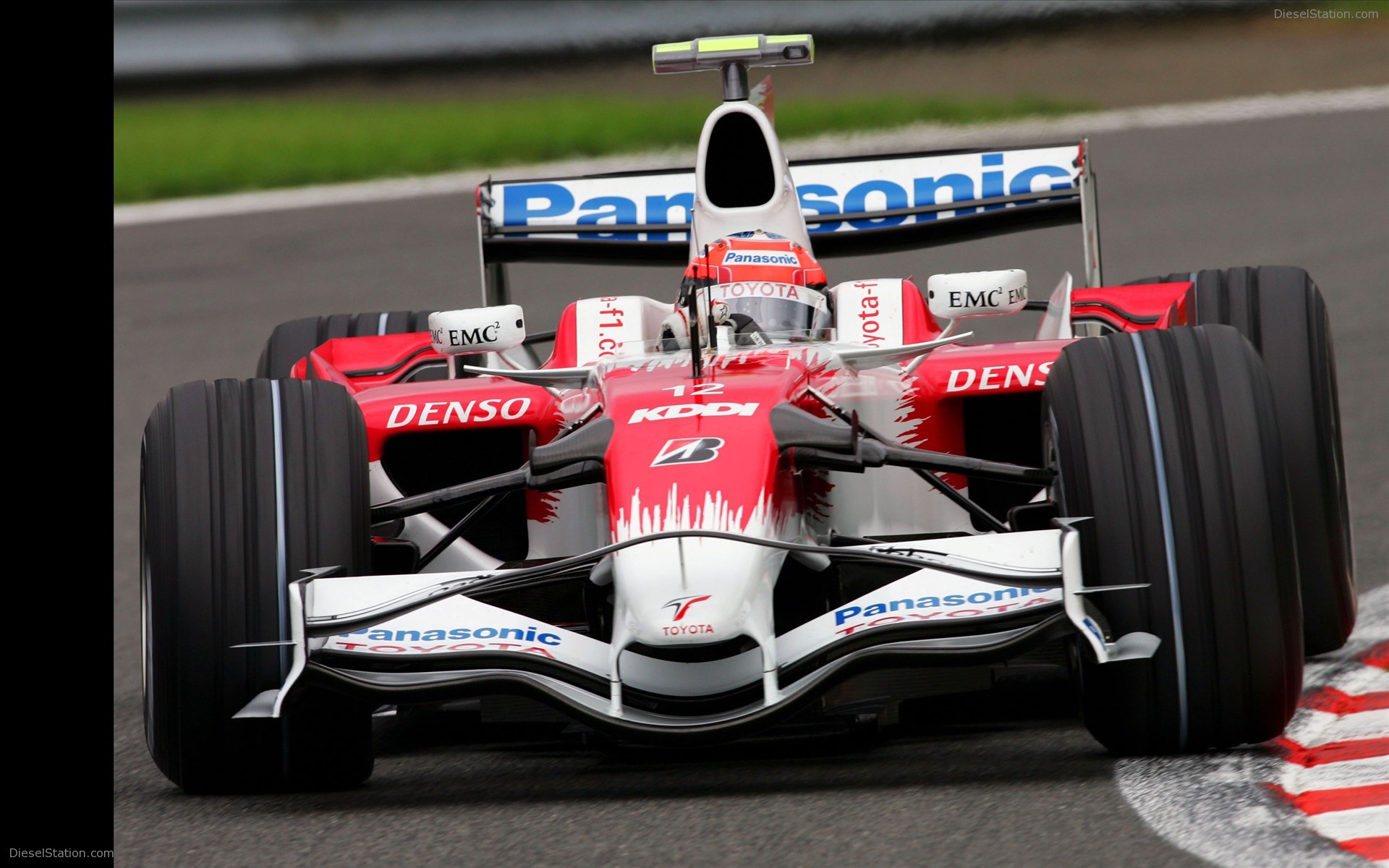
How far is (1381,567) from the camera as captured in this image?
24.0 ft

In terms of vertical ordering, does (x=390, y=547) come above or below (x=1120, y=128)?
below

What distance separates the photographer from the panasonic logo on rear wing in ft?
25.6

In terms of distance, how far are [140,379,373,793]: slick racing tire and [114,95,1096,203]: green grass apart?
36.7ft

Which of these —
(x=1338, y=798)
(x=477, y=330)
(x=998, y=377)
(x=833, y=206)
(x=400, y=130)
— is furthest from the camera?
(x=400, y=130)

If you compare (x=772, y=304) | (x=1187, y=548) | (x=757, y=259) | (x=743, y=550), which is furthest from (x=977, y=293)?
(x=743, y=550)

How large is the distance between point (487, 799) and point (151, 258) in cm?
1367

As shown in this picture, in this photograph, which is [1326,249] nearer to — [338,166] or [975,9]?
[975,9]

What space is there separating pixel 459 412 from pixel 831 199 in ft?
9.01

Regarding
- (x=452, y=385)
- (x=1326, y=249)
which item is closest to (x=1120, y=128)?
(x=1326, y=249)

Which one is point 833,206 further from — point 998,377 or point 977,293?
point 998,377

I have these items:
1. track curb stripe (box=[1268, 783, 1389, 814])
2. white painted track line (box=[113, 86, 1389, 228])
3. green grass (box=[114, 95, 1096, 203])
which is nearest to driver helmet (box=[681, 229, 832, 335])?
track curb stripe (box=[1268, 783, 1389, 814])

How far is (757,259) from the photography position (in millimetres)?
6332

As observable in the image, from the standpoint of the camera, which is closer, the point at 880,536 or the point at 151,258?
the point at 880,536

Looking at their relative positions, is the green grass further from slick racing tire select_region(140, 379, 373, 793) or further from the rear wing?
slick racing tire select_region(140, 379, 373, 793)
